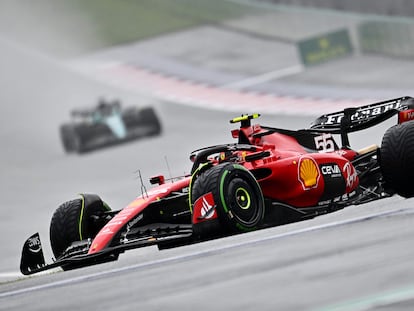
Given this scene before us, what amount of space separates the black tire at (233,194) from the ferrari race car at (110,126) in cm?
1640

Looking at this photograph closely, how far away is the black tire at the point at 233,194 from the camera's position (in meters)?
9.84

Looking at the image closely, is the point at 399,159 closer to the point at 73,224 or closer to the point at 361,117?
the point at 361,117

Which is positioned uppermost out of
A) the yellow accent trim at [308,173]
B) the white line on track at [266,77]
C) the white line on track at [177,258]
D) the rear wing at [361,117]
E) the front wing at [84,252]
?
the white line on track at [266,77]

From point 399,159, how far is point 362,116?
1.57 metres

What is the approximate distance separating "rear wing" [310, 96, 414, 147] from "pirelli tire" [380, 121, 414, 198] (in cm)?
103

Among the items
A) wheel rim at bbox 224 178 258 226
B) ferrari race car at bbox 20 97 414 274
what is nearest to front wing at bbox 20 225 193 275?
ferrari race car at bbox 20 97 414 274

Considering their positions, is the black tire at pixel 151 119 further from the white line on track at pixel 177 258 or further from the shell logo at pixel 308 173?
the white line on track at pixel 177 258

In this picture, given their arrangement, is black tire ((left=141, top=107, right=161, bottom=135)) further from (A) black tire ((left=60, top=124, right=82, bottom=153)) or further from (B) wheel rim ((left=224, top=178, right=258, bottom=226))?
(B) wheel rim ((left=224, top=178, right=258, bottom=226))

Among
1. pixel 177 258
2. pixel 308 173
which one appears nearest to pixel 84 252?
pixel 177 258

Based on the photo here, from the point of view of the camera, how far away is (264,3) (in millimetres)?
38312

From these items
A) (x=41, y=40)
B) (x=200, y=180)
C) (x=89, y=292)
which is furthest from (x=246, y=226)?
(x=41, y=40)

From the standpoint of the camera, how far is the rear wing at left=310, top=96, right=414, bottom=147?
1211cm

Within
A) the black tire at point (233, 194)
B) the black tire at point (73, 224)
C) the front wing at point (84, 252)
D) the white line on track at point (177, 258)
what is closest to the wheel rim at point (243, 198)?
the black tire at point (233, 194)

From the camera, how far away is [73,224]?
36.9 feet
